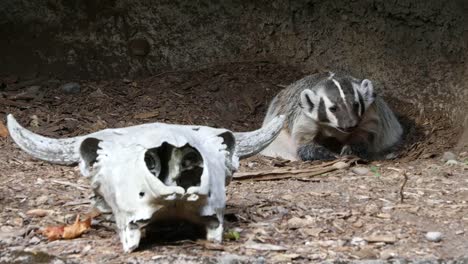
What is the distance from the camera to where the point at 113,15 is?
8.17 m

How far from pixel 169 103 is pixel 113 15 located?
116cm

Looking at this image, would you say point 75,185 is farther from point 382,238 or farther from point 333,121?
point 333,121

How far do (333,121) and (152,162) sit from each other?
141 inches

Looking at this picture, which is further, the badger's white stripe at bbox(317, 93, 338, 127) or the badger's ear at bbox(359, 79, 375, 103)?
the badger's ear at bbox(359, 79, 375, 103)

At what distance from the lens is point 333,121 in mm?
6992

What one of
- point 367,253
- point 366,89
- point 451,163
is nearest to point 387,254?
point 367,253

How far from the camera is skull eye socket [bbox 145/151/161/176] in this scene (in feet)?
11.9

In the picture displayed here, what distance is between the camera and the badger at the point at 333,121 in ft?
22.8

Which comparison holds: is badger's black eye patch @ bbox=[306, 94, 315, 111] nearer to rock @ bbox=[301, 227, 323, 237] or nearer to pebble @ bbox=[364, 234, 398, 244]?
rock @ bbox=[301, 227, 323, 237]

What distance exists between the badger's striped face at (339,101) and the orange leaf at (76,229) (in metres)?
3.28

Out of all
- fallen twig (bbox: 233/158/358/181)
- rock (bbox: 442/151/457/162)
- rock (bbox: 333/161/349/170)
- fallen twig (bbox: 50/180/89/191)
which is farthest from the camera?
rock (bbox: 442/151/457/162)

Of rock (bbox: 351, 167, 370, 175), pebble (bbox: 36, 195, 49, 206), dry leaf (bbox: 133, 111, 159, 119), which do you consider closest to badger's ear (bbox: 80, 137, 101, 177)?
pebble (bbox: 36, 195, 49, 206)

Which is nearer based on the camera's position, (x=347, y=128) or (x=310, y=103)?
(x=347, y=128)

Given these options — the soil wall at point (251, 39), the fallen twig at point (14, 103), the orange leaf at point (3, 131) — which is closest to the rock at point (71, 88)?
the soil wall at point (251, 39)
